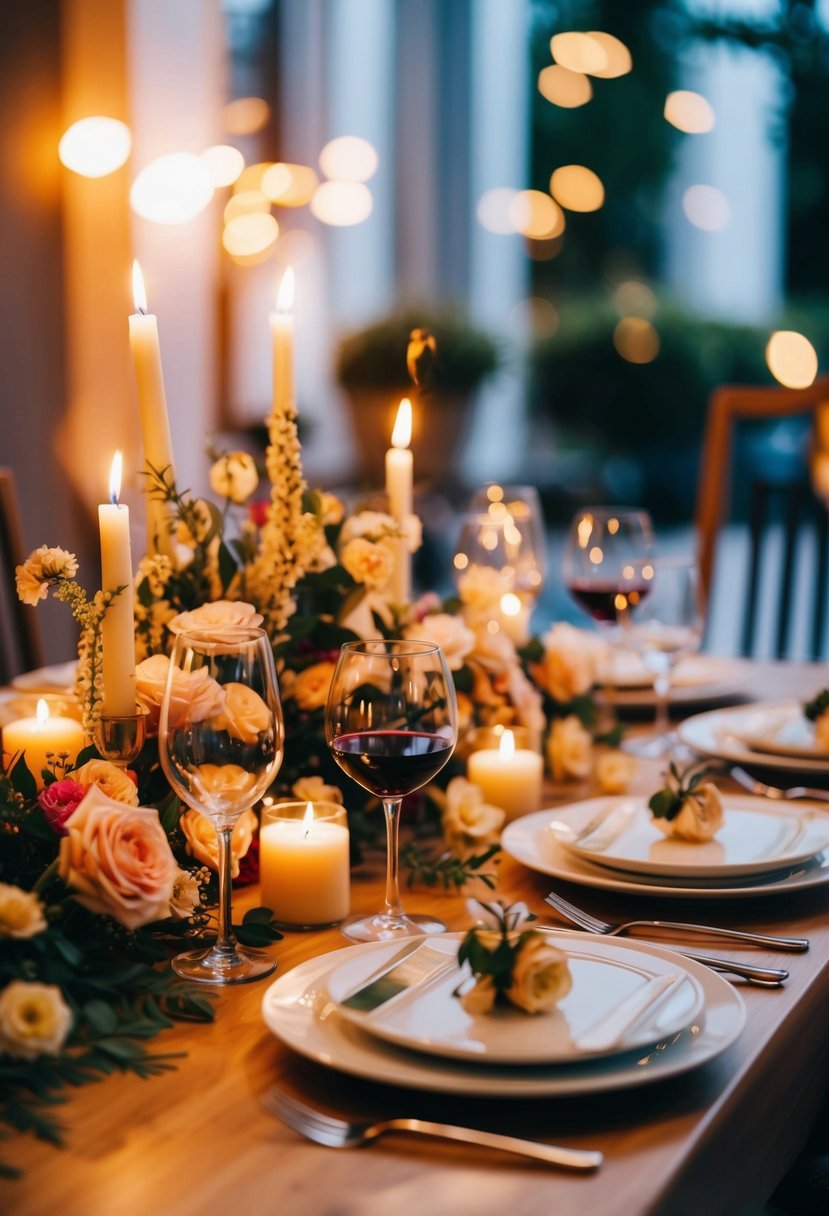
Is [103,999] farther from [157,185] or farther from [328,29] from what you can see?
[328,29]

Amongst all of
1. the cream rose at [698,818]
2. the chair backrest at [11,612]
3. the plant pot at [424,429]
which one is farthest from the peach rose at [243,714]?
the plant pot at [424,429]

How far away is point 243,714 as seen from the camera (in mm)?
794

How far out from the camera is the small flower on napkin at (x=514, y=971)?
721 millimetres

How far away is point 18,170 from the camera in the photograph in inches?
125

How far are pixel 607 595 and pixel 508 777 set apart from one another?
1.23 ft

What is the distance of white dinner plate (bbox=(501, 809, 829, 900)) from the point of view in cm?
99

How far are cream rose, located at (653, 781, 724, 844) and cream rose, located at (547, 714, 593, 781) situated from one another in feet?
1.04

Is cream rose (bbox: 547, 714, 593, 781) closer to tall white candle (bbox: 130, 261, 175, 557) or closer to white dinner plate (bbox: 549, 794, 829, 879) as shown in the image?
white dinner plate (bbox: 549, 794, 829, 879)

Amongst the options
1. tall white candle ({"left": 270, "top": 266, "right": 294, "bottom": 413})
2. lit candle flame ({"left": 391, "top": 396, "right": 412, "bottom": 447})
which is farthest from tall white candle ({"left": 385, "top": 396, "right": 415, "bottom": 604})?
tall white candle ({"left": 270, "top": 266, "right": 294, "bottom": 413})

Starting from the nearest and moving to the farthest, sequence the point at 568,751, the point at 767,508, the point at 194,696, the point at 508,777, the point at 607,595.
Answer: the point at 194,696
the point at 508,777
the point at 568,751
the point at 607,595
the point at 767,508

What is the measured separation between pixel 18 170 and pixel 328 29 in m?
3.01

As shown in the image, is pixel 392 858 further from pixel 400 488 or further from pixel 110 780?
pixel 400 488

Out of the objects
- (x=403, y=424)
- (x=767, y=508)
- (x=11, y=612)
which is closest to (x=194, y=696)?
(x=403, y=424)

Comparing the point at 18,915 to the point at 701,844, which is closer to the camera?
the point at 18,915
